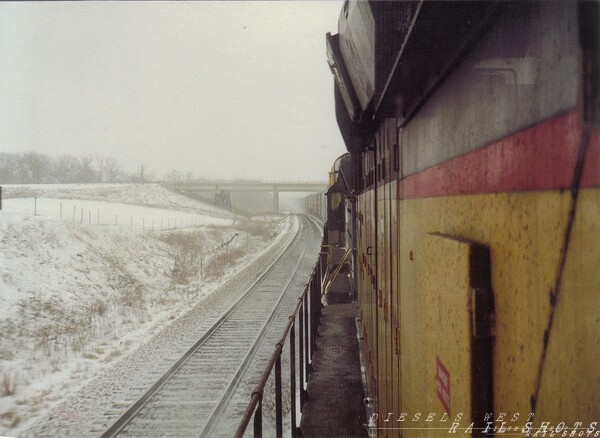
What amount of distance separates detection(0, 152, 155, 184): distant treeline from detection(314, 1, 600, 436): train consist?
142 inches

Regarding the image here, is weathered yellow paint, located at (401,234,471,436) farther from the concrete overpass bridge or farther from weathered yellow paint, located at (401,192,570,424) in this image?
the concrete overpass bridge

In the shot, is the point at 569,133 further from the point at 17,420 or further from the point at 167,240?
the point at 167,240

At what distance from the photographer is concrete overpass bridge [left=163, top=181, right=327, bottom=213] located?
93.7 ft

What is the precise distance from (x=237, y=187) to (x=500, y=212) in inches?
1138

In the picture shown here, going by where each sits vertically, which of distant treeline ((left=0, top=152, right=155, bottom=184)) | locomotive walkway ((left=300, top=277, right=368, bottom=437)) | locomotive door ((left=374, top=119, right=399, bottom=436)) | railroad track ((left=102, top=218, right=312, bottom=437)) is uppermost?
distant treeline ((left=0, top=152, right=155, bottom=184))

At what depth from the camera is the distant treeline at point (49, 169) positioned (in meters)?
4.29

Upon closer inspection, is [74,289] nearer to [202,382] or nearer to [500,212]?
[202,382]

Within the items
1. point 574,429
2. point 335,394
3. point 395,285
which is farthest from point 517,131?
point 335,394

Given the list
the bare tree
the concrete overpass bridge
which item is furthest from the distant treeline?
the concrete overpass bridge

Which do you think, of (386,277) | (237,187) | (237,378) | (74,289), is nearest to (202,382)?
(237,378)

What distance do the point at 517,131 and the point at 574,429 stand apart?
0.66 m

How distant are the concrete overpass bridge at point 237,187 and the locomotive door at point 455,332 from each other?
26384mm

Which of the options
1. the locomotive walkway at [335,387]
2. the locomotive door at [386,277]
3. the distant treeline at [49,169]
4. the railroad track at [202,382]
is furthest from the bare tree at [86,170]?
the locomotive door at [386,277]

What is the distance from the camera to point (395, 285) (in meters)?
2.50
